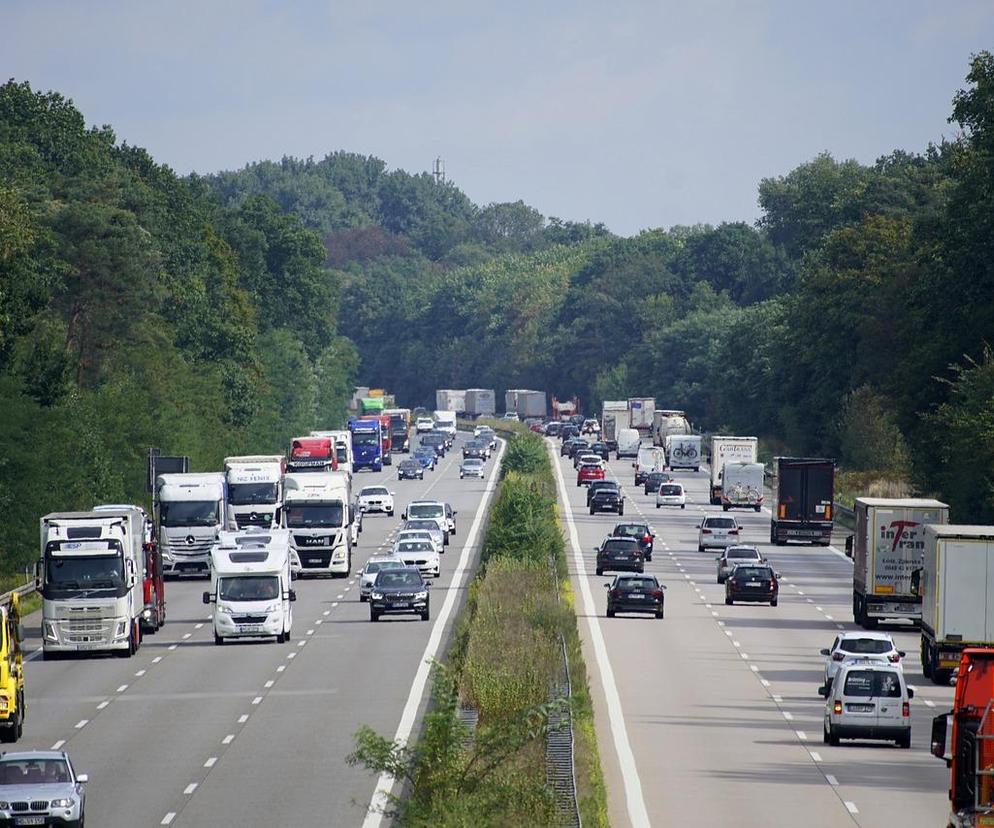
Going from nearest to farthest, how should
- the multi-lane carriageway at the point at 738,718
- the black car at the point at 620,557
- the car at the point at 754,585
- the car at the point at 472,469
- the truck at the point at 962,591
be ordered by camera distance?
the multi-lane carriageway at the point at 738,718, the truck at the point at 962,591, the car at the point at 754,585, the black car at the point at 620,557, the car at the point at 472,469

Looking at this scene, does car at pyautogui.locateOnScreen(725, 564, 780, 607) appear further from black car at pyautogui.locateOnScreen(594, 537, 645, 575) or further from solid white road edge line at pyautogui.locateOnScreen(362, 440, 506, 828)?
black car at pyautogui.locateOnScreen(594, 537, 645, 575)

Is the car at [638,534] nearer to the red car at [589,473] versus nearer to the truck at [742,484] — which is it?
the truck at [742,484]

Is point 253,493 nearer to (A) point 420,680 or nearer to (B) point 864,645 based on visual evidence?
(A) point 420,680

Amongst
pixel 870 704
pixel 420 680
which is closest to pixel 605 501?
pixel 420 680

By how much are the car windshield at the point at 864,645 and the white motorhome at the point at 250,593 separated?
1511cm

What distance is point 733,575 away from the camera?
6025 centimetres

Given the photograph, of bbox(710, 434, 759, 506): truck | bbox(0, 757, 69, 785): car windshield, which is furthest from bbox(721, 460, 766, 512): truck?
bbox(0, 757, 69, 785): car windshield

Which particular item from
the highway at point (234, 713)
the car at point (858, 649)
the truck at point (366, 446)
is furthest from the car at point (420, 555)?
the truck at point (366, 446)

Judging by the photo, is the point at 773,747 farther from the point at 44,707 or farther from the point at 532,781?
the point at 44,707

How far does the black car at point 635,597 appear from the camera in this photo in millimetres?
55375

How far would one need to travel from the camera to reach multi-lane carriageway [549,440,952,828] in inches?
1109

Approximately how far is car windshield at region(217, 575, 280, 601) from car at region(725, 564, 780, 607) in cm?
1550

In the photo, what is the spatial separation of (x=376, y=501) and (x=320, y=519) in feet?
102

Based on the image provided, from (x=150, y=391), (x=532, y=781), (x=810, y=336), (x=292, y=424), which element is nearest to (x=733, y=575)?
(x=532, y=781)
